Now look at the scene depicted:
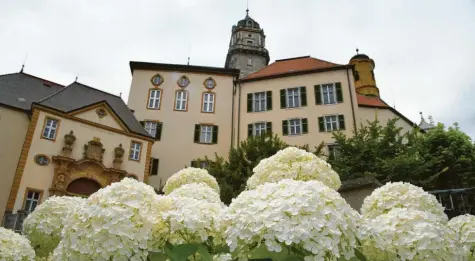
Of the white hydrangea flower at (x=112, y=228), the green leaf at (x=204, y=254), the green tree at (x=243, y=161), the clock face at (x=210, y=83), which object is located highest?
the clock face at (x=210, y=83)

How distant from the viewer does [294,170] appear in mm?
3389

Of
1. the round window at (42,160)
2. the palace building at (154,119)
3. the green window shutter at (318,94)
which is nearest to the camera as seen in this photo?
the round window at (42,160)

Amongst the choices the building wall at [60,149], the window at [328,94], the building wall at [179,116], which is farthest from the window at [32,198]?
the window at [328,94]

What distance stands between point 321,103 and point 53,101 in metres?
20.3

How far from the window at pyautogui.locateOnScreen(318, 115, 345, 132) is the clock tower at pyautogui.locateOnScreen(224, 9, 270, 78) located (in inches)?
830

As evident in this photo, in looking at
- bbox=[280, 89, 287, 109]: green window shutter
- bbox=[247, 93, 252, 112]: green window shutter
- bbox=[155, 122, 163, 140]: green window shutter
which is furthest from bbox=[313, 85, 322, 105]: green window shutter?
bbox=[155, 122, 163, 140]: green window shutter

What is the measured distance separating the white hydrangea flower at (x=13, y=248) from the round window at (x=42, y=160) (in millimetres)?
20258

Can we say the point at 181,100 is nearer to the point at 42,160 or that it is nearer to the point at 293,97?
the point at 293,97

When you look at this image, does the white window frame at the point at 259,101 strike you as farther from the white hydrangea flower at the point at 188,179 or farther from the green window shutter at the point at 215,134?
the white hydrangea flower at the point at 188,179

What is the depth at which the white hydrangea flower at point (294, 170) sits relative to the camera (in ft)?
11.0

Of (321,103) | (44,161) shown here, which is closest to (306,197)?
(44,161)

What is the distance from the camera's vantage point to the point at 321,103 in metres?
27.8

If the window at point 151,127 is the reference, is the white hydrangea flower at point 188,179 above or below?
below

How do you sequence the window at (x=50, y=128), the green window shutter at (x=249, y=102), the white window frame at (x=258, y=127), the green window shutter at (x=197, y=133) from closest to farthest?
1. the window at (x=50, y=128)
2. the white window frame at (x=258, y=127)
3. the green window shutter at (x=197, y=133)
4. the green window shutter at (x=249, y=102)
